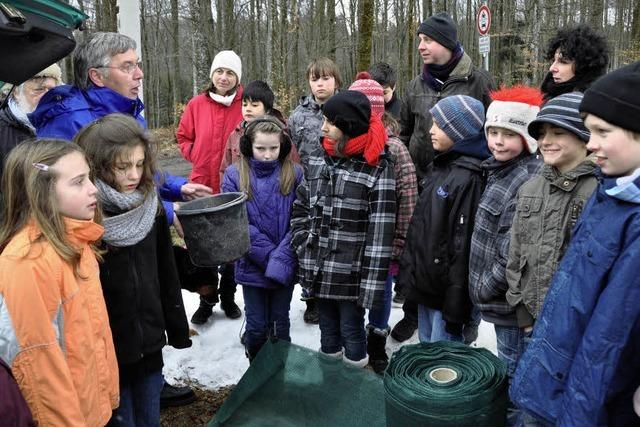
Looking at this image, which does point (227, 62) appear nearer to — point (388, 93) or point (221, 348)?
point (388, 93)

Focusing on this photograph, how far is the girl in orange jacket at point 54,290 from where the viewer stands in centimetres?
185

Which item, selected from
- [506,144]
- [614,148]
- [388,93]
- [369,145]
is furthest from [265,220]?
[388,93]

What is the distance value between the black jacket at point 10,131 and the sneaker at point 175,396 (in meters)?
1.82

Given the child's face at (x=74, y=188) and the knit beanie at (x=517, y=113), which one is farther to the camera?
the knit beanie at (x=517, y=113)

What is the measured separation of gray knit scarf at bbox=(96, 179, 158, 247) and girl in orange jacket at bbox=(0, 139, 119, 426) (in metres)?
0.11

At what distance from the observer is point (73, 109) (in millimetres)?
2785

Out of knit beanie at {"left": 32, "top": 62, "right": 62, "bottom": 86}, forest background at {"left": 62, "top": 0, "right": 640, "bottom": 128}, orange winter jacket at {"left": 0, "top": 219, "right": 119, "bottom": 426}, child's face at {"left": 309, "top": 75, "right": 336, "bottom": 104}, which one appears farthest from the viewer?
forest background at {"left": 62, "top": 0, "right": 640, "bottom": 128}

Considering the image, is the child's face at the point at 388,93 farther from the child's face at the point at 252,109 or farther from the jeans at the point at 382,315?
the jeans at the point at 382,315

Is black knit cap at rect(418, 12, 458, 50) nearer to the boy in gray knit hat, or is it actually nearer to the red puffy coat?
the red puffy coat

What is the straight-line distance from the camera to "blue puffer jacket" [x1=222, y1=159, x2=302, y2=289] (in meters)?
3.36

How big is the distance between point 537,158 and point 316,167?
1.20m

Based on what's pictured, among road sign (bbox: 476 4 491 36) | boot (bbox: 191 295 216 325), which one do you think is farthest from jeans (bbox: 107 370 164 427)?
road sign (bbox: 476 4 491 36)

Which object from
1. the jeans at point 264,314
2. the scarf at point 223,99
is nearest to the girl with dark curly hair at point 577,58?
the jeans at point 264,314

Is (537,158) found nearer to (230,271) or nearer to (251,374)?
(251,374)
